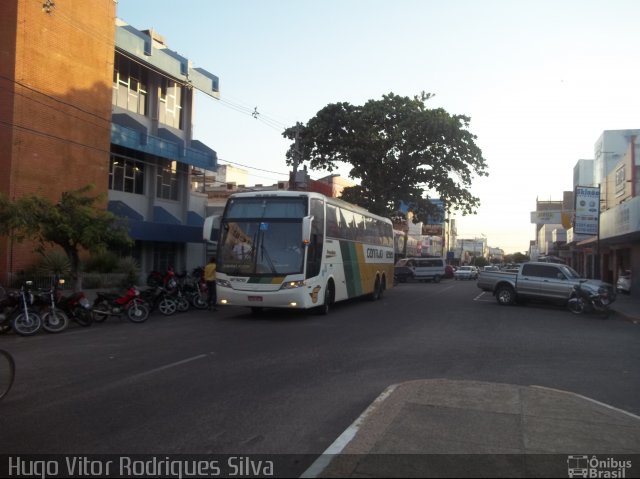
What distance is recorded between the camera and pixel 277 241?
16.4 m

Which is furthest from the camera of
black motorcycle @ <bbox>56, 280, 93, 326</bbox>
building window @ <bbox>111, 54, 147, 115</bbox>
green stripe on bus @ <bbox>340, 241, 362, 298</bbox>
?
building window @ <bbox>111, 54, 147, 115</bbox>

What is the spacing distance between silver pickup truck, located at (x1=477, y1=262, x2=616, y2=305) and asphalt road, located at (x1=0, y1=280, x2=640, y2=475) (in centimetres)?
447

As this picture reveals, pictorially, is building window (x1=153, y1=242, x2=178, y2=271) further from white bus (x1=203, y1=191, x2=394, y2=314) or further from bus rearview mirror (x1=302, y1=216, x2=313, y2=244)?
bus rearview mirror (x1=302, y1=216, x2=313, y2=244)

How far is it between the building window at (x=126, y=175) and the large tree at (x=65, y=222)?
10.8 m

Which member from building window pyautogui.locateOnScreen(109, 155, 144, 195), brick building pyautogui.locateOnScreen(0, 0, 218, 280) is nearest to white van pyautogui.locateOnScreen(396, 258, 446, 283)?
brick building pyautogui.locateOnScreen(0, 0, 218, 280)

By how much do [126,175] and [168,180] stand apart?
3556 mm

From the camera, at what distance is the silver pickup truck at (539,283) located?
21.5 m

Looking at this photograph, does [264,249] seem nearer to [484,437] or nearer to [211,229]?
[211,229]

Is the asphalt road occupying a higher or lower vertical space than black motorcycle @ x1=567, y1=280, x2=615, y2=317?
lower

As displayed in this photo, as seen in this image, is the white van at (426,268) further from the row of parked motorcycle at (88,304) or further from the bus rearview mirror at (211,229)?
the bus rearview mirror at (211,229)

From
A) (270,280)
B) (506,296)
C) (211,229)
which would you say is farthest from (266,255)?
(506,296)

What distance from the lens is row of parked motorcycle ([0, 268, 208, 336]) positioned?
43.5 feet

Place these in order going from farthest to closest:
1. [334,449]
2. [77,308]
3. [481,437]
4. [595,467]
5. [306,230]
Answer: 1. [306,230]
2. [77,308]
3. [481,437]
4. [334,449]
5. [595,467]

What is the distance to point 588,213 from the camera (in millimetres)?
29766
